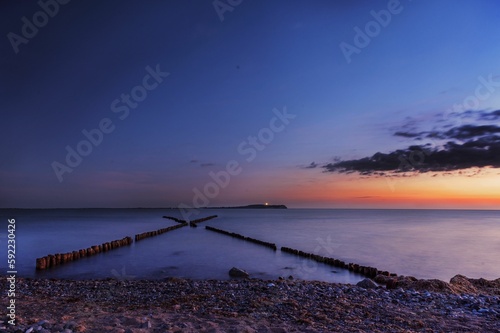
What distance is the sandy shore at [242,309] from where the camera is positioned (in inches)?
280

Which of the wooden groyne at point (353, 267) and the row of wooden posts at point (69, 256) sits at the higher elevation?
the row of wooden posts at point (69, 256)

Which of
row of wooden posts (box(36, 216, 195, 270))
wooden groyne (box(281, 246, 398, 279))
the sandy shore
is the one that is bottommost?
wooden groyne (box(281, 246, 398, 279))

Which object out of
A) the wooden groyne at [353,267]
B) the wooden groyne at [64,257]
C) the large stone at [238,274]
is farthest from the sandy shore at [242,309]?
the wooden groyne at [64,257]

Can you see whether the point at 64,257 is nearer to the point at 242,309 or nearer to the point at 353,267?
the point at 353,267

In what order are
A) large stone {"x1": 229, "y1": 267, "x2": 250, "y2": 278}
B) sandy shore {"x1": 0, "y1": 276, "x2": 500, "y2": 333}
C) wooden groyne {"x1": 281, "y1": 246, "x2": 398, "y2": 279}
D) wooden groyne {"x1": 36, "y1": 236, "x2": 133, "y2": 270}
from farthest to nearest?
wooden groyne {"x1": 36, "y1": 236, "x2": 133, "y2": 270} < wooden groyne {"x1": 281, "y1": 246, "x2": 398, "y2": 279} < large stone {"x1": 229, "y1": 267, "x2": 250, "y2": 278} < sandy shore {"x1": 0, "y1": 276, "x2": 500, "y2": 333}

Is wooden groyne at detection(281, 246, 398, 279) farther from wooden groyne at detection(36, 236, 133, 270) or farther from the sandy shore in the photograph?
wooden groyne at detection(36, 236, 133, 270)

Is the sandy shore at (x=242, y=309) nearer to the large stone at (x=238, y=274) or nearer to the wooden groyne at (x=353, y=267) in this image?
the large stone at (x=238, y=274)

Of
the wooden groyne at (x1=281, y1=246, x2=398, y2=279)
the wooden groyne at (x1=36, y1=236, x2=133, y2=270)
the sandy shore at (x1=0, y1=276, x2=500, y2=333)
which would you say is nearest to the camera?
the sandy shore at (x1=0, y1=276, x2=500, y2=333)

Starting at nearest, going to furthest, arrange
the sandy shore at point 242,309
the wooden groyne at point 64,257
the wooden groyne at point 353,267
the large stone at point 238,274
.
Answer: the sandy shore at point 242,309 → the large stone at point 238,274 → the wooden groyne at point 353,267 → the wooden groyne at point 64,257

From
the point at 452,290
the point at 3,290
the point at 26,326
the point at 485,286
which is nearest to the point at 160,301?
the point at 26,326

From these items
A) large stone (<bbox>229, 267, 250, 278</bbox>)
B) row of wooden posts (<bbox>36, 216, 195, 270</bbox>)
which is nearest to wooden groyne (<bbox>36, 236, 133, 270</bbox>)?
row of wooden posts (<bbox>36, 216, 195, 270</bbox>)

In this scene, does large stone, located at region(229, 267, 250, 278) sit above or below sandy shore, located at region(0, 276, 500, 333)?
below

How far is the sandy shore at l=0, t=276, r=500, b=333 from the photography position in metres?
7.11

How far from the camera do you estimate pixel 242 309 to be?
8.55 metres
